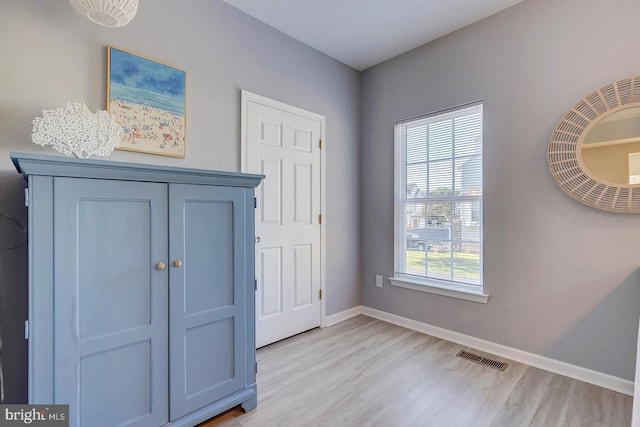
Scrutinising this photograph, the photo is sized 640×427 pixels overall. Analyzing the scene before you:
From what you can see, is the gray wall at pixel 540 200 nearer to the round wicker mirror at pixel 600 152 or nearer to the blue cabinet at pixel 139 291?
the round wicker mirror at pixel 600 152

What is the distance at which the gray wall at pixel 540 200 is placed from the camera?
6.37 feet

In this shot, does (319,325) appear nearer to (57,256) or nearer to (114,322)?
(114,322)

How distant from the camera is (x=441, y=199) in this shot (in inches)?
111

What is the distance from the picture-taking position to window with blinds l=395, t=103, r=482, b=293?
261 centimetres

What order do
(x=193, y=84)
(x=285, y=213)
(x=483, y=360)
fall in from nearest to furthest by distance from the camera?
(x=193, y=84) → (x=483, y=360) → (x=285, y=213)

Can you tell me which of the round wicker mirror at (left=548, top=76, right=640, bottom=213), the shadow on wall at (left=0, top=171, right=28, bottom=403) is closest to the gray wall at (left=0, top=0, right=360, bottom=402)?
the shadow on wall at (left=0, top=171, right=28, bottom=403)

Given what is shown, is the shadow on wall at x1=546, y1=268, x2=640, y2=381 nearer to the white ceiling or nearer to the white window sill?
the white window sill

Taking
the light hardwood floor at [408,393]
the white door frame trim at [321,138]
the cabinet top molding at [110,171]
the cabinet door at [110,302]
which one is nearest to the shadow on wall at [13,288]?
the cabinet top molding at [110,171]

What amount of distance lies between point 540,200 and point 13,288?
334 centimetres

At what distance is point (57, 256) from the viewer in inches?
46.0

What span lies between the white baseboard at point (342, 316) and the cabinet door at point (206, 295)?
149cm

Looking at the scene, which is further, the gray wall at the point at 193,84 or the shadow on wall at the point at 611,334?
the shadow on wall at the point at 611,334

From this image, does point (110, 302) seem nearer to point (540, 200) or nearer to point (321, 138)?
point (321, 138)

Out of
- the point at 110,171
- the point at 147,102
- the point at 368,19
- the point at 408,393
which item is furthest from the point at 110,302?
the point at 368,19
